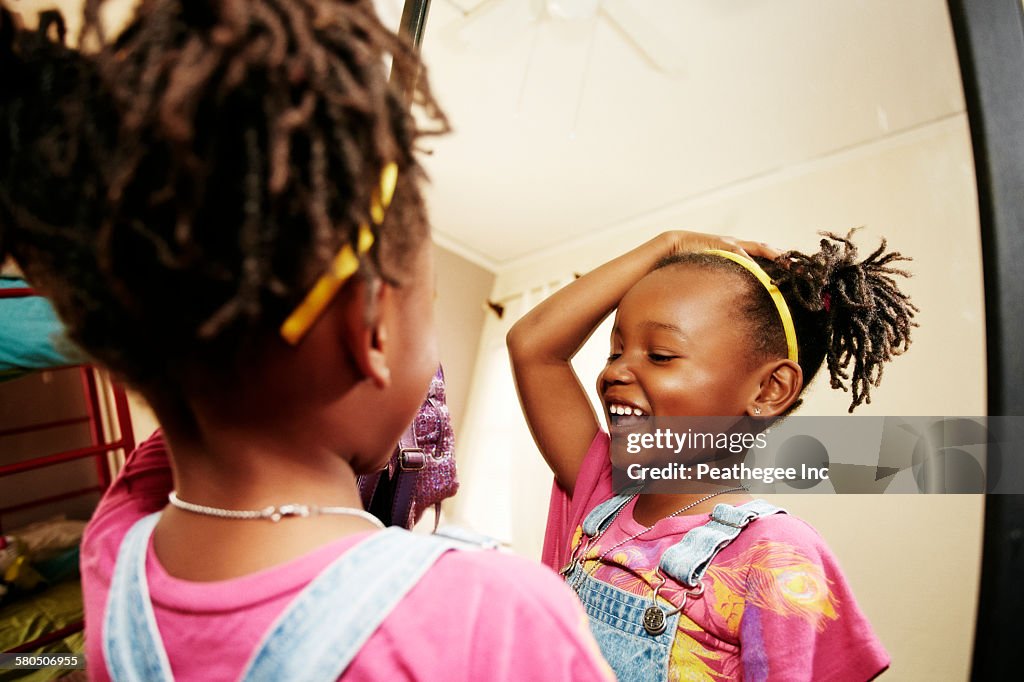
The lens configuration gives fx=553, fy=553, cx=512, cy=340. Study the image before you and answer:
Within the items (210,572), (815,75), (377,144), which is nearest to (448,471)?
(210,572)

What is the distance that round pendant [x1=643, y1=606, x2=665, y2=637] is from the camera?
48cm

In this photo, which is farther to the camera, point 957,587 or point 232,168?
point 957,587

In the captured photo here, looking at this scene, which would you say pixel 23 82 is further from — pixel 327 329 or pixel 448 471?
pixel 448 471

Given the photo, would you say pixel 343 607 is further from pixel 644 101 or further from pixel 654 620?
pixel 644 101

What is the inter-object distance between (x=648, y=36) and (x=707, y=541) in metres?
0.57

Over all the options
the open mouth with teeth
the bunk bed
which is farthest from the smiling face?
the bunk bed

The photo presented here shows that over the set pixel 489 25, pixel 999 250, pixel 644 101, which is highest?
pixel 489 25

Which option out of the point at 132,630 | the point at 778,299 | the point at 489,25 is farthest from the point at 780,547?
the point at 489,25

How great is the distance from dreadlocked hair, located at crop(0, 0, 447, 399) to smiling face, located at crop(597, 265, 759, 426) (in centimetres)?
33

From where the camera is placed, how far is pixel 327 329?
0.29 metres

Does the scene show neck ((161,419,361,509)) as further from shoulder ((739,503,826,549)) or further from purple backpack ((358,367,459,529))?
shoulder ((739,503,826,549))

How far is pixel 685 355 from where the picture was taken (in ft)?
1.78

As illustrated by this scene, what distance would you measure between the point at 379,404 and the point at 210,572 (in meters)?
→ 0.13

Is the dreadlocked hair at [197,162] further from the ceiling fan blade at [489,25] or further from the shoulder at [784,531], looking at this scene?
the ceiling fan blade at [489,25]
